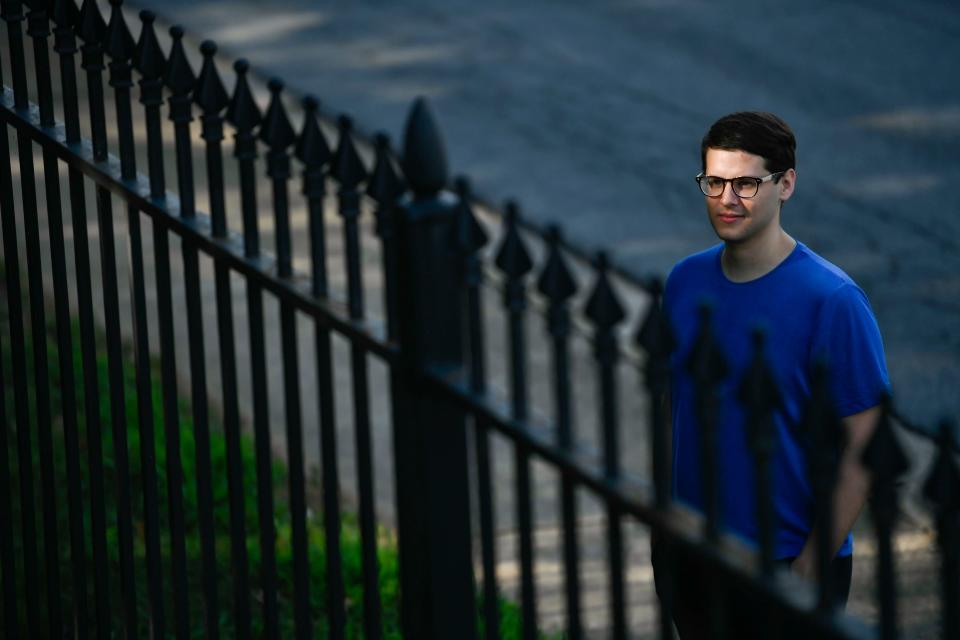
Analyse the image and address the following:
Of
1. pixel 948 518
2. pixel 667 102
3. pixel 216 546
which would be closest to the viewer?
pixel 948 518

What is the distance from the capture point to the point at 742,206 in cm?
275

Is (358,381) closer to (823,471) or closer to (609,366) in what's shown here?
(609,366)

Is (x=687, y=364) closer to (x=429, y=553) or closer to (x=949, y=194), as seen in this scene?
(x=429, y=553)

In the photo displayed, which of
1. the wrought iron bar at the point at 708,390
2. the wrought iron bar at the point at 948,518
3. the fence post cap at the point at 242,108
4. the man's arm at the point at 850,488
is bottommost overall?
the man's arm at the point at 850,488

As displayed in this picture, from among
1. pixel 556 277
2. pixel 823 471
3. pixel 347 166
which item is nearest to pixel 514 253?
pixel 556 277

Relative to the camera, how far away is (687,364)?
1671mm

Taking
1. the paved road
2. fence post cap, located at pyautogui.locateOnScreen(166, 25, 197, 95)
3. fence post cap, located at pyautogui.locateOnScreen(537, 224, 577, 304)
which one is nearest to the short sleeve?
fence post cap, located at pyautogui.locateOnScreen(537, 224, 577, 304)

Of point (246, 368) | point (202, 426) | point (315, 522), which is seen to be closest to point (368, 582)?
point (202, 426)

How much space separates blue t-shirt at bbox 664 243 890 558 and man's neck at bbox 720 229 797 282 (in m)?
0.02

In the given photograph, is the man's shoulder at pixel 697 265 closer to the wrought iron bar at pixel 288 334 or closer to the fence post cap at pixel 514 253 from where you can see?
the wrought iron bar at pixel 288 334

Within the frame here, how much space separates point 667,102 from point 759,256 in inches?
255

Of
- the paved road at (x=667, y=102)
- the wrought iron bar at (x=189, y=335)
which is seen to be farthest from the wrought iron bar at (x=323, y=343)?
the paved road at (x=667, y=102)

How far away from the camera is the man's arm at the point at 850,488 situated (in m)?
2.60

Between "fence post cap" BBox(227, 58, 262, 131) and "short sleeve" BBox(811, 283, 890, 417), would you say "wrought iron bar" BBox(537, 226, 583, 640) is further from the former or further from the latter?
"short sleeve" BBox(811, 283, 890, 417)
